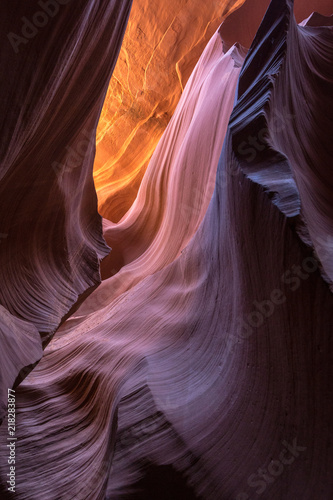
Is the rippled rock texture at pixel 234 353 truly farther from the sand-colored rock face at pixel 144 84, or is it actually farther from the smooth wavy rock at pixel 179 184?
the sand-colored rock face at pixel 144 84

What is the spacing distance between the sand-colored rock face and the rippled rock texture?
3.07 m

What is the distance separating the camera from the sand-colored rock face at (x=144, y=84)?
5168mm

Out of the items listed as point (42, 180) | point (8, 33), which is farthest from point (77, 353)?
point (8, 33)

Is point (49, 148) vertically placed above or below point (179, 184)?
above

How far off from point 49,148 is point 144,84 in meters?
4.33

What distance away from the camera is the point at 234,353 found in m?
1.56

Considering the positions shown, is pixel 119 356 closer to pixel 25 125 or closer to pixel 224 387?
pixel 224 387

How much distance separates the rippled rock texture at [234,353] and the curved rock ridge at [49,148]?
0.41m

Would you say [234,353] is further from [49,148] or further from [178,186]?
[178,186]

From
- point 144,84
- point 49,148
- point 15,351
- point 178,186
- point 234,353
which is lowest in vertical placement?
point 234,353

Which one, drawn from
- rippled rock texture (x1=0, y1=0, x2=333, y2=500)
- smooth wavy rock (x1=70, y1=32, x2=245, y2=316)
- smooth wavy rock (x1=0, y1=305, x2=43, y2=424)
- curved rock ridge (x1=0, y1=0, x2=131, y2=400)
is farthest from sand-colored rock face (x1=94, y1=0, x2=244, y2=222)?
smooth wavy rock (x1=0, y1=305, x2=43, y2=424)

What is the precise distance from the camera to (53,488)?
182 centimetres

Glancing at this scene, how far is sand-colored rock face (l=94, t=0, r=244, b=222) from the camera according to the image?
5.17m

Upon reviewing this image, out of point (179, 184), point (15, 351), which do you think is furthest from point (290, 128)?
point (179, 184)
